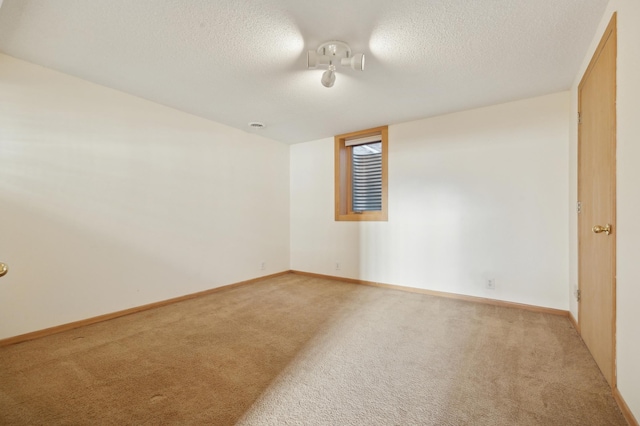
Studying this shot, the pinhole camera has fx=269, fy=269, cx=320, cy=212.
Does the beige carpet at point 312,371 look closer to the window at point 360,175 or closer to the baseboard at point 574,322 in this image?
the baseboard at point 574,322

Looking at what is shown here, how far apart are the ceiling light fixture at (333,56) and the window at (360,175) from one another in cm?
193

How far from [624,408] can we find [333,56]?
8.68 feet

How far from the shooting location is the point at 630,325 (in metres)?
1.30

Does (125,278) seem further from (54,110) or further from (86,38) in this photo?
(86,38)

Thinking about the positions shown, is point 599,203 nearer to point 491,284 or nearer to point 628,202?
point 628,202

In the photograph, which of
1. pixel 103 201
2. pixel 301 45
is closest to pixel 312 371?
pixel 301 45

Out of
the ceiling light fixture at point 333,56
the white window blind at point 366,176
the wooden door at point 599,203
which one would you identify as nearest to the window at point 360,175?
the white window blind at point 366,176

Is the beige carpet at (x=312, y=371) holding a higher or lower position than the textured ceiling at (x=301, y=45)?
lower

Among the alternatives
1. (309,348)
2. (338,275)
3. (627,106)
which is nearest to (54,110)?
(309,348)

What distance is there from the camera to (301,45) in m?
1.98

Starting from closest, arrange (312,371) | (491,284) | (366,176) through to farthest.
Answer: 1. (312,371)
2. (491,284)
3. (366,176)

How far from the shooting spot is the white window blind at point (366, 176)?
13.4 ft

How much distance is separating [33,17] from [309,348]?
9.46ft

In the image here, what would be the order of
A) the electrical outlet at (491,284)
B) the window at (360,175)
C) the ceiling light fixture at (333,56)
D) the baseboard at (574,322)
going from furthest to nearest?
the window at (360,175), the electrical outlet at (491,284), the baseboard at (574,322), the ceiling light fixture at (333,56)
